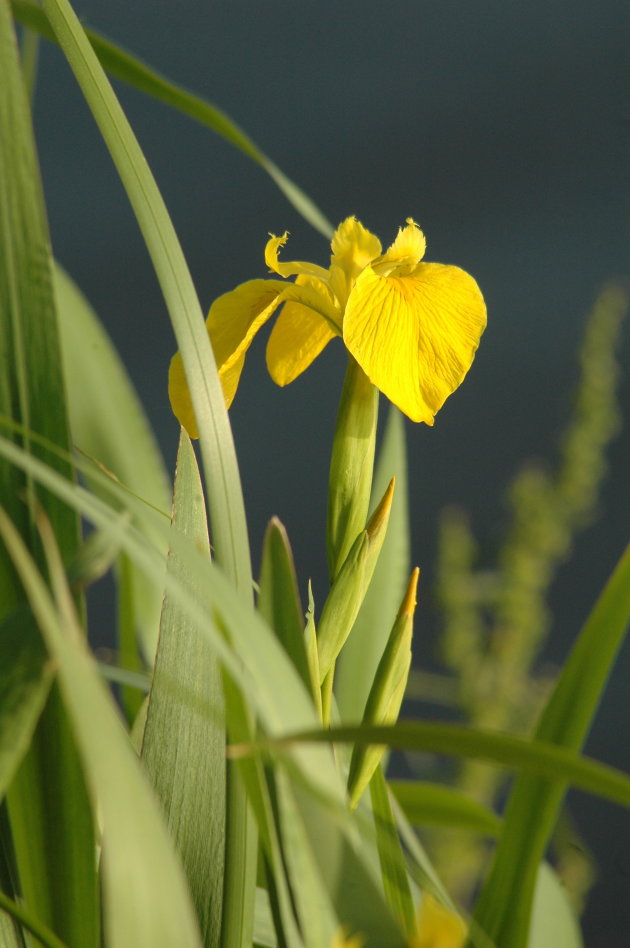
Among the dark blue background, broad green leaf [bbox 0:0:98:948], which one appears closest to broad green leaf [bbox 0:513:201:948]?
broad green leaf [bbox 0:0:98:948]

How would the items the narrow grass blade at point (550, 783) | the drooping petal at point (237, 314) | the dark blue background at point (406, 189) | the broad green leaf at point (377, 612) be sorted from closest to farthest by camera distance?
the narrow grass blade at point (550, 783)
the drooping petal at point (237, 314)
the broad green leaf at point (377, 612)
the dark blue background at point (406, 189)

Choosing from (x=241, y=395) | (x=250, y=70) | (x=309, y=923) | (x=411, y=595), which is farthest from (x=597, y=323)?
(x=309, y=923)

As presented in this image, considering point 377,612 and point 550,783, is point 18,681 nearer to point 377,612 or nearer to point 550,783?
point 550,783

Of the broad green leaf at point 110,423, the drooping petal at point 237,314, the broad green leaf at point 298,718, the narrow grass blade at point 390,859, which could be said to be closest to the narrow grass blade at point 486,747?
the broad green leaf at point 298,718

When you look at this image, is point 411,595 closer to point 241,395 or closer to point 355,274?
point 355,274

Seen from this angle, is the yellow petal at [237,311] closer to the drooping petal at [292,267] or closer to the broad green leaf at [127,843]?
the drooping petal at [292,267]

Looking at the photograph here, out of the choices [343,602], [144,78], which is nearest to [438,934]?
[343,602]
